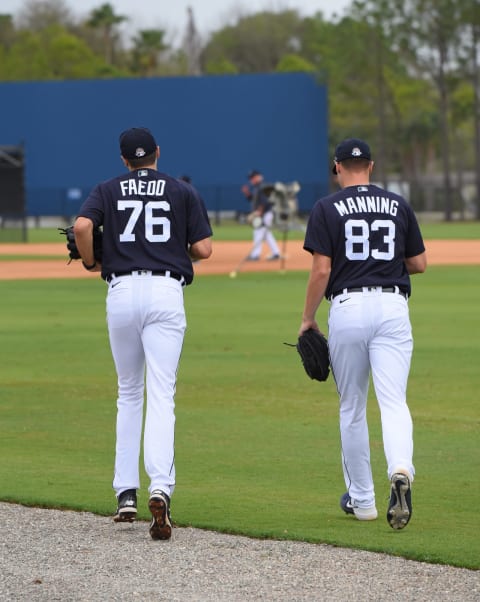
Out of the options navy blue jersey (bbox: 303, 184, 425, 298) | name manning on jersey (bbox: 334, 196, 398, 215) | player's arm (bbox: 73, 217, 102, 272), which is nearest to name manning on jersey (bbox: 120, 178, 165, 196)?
player's arm (bbox: 73, 217, 102, 272)

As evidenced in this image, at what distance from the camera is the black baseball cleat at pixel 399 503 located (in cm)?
712

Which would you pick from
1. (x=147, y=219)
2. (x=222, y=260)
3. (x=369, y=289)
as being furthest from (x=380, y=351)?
(x=222, y=260)

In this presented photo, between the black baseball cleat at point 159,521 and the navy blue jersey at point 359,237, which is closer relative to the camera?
A: the black baseball cleat at point 159,521

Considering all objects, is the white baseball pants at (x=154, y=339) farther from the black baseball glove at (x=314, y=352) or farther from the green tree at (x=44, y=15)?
the green tree at (x=44, y=15)

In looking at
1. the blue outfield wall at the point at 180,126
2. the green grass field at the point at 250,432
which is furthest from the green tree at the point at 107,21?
the green grass field at the point at 250,432

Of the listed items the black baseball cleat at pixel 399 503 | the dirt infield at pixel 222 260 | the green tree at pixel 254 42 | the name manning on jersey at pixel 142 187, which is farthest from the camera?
the green tree at pixel 254 42

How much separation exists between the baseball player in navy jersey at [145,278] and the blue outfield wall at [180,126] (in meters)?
66.3

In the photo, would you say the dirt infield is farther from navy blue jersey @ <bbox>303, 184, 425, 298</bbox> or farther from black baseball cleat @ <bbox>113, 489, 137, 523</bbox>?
navy blue jersey @ <bbox>303, 184, 425, 298</bbox>

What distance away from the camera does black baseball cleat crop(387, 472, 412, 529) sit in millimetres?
7121

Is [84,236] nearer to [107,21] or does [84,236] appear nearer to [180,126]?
[180,126]

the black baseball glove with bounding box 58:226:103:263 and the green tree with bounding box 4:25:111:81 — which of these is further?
the green tree with bounding box 4:25:111:81

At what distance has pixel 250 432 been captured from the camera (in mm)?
11227

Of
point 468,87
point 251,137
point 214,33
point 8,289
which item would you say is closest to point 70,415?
point 8,289

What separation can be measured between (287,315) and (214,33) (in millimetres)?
113701
